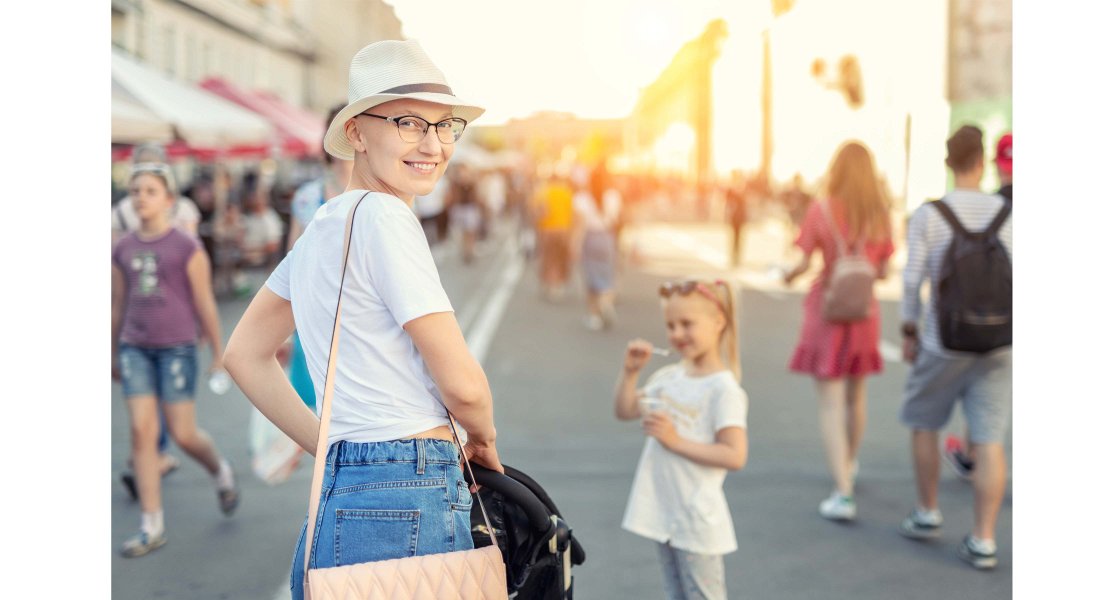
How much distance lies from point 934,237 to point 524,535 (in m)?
3.13

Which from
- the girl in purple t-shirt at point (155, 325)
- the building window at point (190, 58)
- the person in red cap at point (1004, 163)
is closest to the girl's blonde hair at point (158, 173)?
the girl in purple t-shirt at point (155, 325)

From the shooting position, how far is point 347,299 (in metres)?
2.25

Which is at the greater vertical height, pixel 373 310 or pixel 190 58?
pixel 190 58

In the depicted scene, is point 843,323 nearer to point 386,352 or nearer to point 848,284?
point 848,284

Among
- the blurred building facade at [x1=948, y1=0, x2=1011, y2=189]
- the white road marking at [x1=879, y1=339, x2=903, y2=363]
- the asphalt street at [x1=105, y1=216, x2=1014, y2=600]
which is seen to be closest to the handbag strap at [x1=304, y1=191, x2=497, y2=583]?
the asphalt street at [x1=105, y1=216, x2=1014, y2=600]

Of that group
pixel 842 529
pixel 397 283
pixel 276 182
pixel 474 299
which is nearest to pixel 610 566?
pixel 842 529

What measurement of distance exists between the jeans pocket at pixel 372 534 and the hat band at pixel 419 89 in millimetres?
794

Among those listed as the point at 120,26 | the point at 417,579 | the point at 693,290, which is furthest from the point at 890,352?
the point at 120,26

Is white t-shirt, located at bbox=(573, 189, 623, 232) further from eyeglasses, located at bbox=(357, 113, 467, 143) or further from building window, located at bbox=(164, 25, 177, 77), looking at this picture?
building window, located at bbox=(164, 25, 177, 77)

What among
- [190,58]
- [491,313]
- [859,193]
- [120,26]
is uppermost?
[190,58]

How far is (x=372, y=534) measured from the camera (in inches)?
89.0

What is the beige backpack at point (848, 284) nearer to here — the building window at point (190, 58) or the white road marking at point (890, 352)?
the white road marking at point (890, 352)

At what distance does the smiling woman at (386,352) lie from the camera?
2.20 m
